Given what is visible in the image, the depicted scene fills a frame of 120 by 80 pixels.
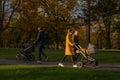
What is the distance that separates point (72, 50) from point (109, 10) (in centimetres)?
2081

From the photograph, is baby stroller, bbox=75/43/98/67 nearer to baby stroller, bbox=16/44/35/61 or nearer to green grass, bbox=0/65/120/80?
green grass, bbox=0/65/120/80

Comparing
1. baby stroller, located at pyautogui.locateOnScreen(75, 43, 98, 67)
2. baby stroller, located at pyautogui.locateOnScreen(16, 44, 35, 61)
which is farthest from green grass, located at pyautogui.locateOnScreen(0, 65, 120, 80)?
baby stroller, located at pyautogui.locateOnScreen(16, 44, 35, 61)

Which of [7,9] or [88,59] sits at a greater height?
[7,9]

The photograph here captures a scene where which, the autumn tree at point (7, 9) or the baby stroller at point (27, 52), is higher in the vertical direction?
the autumn tree at point (7, 9)

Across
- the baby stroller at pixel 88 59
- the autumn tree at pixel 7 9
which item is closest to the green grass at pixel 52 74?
the baby stroller at pixel 88 59

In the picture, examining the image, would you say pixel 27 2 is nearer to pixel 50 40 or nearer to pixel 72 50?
pixel 50 40

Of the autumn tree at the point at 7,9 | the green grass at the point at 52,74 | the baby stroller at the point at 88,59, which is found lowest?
the green grass at the point at 52,74

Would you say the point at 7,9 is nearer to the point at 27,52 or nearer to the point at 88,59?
the point at 27,52

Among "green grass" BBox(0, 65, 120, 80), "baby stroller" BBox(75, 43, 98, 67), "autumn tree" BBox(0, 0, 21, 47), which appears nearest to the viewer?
"green grass" BBox(0, 65, 120, 80)

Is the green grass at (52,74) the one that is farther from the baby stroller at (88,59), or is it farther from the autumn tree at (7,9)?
the autumn tree at (7,9)

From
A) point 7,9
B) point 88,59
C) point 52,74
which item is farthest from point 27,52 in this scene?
point 7,9

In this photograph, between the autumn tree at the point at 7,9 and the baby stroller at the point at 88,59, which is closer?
the baby stroller at the point at 88,59

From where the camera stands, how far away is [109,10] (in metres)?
40.9

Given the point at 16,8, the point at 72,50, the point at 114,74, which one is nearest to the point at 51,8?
the point at 16,8
